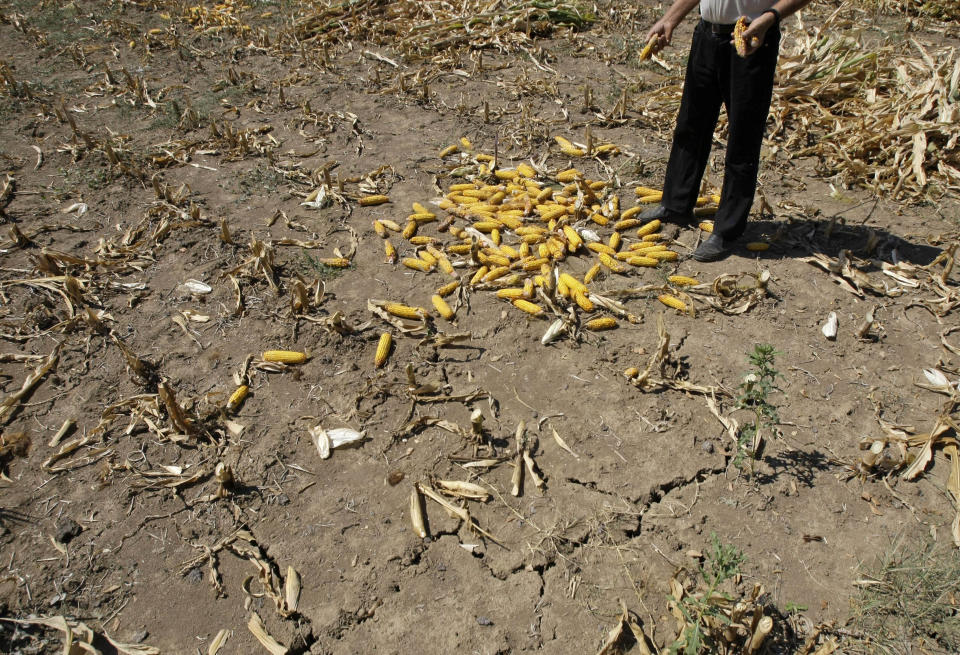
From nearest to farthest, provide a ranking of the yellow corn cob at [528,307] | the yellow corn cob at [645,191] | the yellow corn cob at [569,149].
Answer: the yellow corn cob at [528,307] < the yellow corn cob at [645,191] < the yellow corn cob at [569,149]

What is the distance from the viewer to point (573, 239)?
15.4 feet

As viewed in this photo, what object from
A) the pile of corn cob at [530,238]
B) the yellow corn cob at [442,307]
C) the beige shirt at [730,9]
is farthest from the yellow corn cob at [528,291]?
the beige shirt at [730,9]

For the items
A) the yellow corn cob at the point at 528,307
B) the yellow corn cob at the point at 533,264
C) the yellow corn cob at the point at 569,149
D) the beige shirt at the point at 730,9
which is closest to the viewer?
the beige shirt at the point at 730,9

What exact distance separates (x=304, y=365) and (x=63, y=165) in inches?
167

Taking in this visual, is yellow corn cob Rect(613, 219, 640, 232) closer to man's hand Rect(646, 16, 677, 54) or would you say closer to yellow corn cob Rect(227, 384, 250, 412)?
man's hand Rect(646, 16, 677, 54)

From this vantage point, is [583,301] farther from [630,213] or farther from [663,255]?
[630,213]

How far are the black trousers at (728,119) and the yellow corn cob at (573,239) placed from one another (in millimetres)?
839

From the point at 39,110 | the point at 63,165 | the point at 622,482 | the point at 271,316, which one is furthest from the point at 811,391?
the point at 39,110

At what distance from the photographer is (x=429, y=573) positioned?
113 inches

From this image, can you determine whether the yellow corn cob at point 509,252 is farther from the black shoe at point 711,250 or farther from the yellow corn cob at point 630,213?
the black shoe at point 711,250

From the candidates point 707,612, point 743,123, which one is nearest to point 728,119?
point 743,123

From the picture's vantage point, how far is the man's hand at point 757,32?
354 centimetres

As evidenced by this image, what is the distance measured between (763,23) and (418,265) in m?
2.71

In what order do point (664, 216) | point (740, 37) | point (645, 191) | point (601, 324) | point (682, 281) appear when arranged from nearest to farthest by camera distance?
point (740, 37)
point (601, 324)
point (682, 281)
point (664, 216)
point (645, 191)
